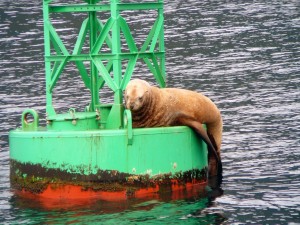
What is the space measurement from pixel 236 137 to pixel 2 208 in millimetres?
7539

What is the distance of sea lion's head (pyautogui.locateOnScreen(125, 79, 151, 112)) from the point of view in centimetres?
1938

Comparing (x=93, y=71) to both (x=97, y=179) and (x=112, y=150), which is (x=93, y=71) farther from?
(x=97, y=179)

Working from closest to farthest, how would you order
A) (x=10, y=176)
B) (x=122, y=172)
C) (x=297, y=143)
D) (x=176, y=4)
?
(x=122, y=172)
(x=10, y=176)
(x=297, y=143)
(x=176, y=4)

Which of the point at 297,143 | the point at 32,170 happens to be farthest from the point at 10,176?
the point at 297,143

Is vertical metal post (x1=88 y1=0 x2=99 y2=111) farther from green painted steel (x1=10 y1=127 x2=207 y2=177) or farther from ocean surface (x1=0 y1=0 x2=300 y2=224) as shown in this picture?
ocean surface (x1=0 y1=0 x2=300 y2=224)

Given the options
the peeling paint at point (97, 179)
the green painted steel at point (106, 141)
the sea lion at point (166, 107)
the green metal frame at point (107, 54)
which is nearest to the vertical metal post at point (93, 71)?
the green metal frame at point (107, 54)

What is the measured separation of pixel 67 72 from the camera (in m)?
36.2

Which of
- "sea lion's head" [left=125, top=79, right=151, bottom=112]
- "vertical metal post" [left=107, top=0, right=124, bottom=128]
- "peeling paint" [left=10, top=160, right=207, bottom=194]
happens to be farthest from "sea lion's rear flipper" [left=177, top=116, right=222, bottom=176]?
"vertical metal post" [left=107, top=0, right=124, bottom=128]

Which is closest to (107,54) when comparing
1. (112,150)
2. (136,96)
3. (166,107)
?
(136,96)

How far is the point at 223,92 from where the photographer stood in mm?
30750

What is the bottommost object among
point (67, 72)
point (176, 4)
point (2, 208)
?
point (2, 208)

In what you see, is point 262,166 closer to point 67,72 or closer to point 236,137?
point 236,137

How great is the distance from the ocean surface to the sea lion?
4.60 feet

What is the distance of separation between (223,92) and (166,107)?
1106 centimetres
